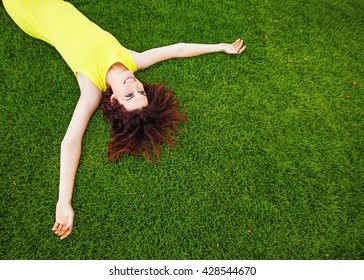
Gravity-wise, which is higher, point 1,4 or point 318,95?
point 1,4

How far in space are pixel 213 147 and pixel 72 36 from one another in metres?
2.06

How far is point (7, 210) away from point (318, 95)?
3.90 metres

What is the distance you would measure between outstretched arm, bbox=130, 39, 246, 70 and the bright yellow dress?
0.47 ft

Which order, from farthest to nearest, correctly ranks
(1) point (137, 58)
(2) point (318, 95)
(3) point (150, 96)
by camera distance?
(2) point (318, 95) < (1) point (137, 58) < (3) point (150, 96)

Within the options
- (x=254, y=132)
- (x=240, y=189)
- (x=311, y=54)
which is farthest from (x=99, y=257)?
(x=311, y=54)

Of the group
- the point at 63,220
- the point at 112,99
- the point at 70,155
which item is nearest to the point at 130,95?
the point at 112,99

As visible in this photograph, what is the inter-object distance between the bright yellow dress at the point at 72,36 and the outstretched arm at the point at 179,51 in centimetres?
14

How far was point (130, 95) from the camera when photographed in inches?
122

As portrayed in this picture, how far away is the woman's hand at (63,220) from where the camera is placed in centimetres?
315

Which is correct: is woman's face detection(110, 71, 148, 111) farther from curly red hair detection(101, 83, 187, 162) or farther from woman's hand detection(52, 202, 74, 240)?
woman's hand detection(52, 202, 74, 240)

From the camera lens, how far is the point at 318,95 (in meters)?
3.86
